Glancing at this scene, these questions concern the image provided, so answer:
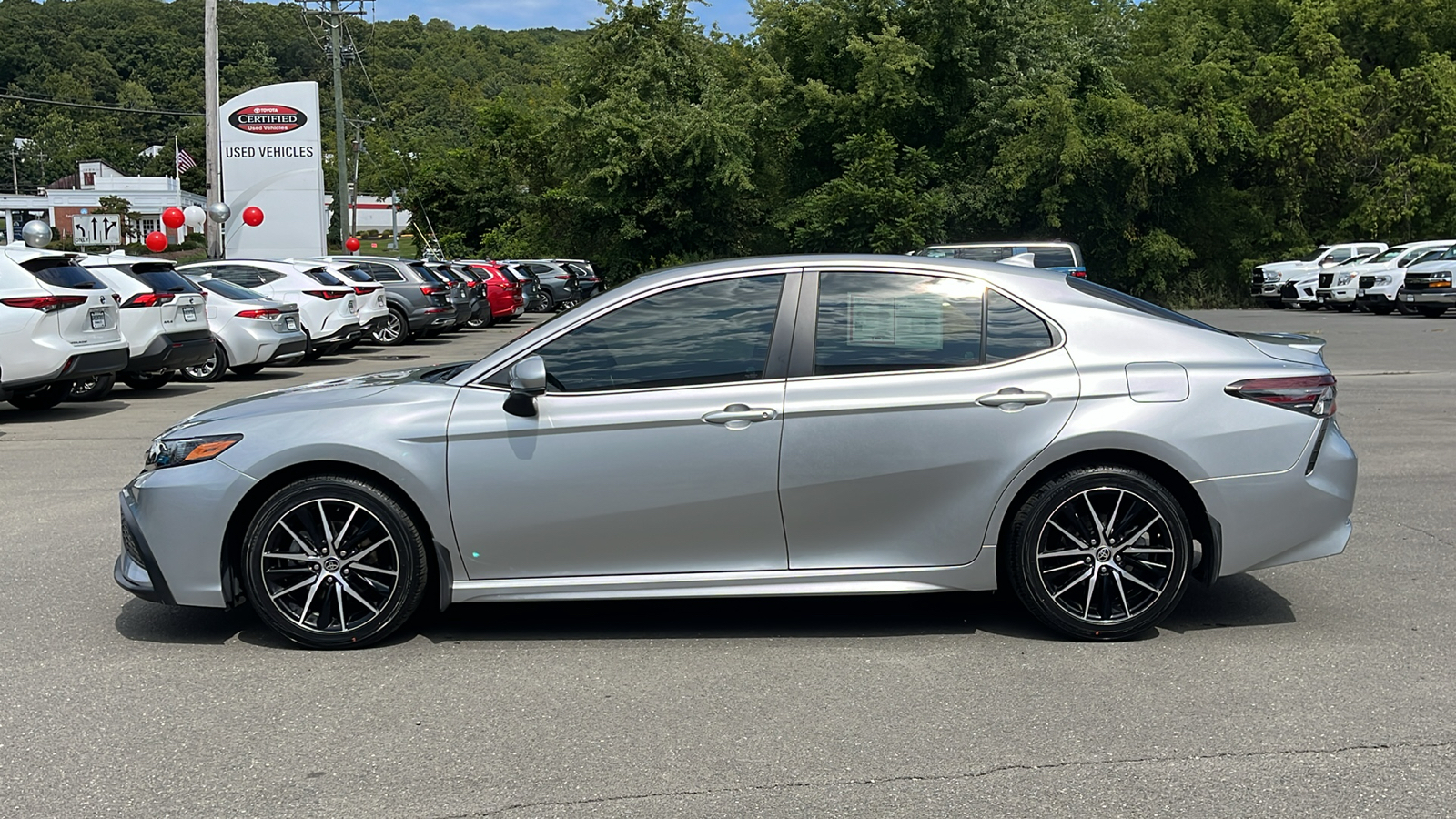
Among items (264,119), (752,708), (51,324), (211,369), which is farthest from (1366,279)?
Answer: (752,708)

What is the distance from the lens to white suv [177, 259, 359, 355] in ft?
65.7

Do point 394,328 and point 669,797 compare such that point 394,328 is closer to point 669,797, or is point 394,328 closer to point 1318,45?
point 669,797

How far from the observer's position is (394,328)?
2489 cm

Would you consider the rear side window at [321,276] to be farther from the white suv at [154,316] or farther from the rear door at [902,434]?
the rear door at [902,434]

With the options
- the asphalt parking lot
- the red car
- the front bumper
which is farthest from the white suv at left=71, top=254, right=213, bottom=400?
the red car

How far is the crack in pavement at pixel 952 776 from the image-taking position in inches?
153

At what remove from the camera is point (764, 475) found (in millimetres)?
5242

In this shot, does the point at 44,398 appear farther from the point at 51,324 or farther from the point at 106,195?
the point at 106,195

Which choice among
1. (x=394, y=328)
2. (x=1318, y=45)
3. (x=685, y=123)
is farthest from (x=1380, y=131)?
(x=394, y=328)

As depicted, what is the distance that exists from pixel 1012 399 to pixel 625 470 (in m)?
1.56

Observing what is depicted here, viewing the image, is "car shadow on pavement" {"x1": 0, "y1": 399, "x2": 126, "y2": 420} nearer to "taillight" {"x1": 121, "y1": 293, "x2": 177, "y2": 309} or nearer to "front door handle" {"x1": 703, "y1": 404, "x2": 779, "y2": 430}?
"taillight" {"x1": 121, "y1": 293, "x2": 177, "y2": 309}

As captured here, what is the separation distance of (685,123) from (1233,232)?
1864 cm

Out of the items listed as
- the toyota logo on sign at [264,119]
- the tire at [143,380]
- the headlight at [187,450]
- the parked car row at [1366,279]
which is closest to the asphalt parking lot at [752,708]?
the headlight at [187,450]

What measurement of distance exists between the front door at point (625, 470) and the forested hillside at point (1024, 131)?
124 feet
